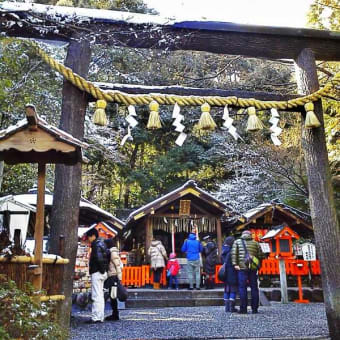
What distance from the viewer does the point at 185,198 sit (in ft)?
53.0

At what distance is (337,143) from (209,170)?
495 inches

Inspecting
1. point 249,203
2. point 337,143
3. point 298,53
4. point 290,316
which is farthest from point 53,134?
point 249,203

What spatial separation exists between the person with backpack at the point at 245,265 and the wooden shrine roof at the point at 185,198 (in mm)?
7086

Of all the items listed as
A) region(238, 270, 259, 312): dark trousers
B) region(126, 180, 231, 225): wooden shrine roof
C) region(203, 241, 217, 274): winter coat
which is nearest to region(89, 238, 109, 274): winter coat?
region(238, 270, 259, 312): dark trousers

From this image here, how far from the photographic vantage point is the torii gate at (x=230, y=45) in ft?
16.8

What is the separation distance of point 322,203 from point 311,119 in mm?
1183

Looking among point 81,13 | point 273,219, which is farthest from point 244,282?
point 273,219

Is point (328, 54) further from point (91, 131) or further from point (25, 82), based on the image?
point (91, 131)

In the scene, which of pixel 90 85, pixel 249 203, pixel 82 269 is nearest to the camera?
pixel 90 85

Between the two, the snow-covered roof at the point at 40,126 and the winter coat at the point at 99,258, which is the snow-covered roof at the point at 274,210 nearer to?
the winter coat at the point at 99,258

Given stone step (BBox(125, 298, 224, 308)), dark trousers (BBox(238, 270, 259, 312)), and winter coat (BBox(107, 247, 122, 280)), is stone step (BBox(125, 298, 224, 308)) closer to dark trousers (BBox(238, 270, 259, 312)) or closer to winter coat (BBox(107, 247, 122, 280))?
dark trousers (BBox(238, 270, 259, 312))

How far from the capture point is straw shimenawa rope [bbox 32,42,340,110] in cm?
511

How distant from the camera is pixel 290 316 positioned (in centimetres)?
779

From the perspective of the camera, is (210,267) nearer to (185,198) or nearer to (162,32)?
(185,198)
